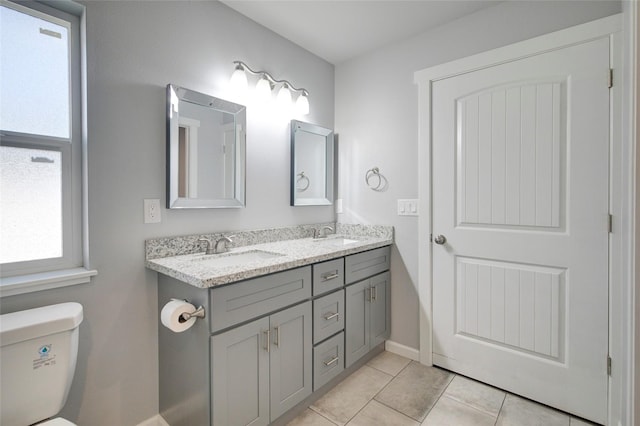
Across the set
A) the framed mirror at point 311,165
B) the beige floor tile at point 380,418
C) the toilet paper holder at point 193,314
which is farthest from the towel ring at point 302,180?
the beige floor tile at point 380,418

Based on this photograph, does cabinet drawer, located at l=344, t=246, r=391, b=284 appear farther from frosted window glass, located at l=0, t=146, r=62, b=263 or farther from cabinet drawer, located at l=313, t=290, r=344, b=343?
frosted window glass, located at l=0, t=146, r=62, b=263

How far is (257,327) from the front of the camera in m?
1.40

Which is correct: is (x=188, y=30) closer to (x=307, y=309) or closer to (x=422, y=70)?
(x=422, y=70)

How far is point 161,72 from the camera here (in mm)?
1602

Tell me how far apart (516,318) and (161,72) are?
8.02 ft

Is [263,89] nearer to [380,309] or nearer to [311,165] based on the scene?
[311,165]

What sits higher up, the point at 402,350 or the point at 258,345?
the point at 258,345

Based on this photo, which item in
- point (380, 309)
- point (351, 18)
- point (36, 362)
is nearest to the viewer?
point (36, 362)

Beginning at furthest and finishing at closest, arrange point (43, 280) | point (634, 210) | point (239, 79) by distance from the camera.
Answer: point (239, 79)
point (43, 280)
point (634, 210)

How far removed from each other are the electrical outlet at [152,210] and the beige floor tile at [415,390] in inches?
63.6

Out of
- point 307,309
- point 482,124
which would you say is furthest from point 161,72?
point 482,124

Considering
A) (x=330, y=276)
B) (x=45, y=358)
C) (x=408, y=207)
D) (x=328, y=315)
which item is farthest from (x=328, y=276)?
(x=45, y=358)

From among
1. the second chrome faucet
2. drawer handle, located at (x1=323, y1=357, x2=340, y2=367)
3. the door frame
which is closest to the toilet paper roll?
the second chrome faucet

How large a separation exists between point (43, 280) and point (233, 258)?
2.65 feet
